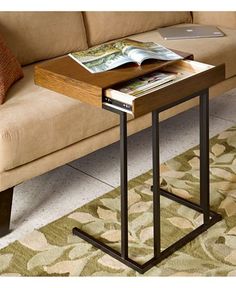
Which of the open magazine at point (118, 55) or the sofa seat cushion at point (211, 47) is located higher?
the open magazine at point (118, 55)

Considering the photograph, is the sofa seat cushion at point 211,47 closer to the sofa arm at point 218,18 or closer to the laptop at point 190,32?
the laptop at point 190,32

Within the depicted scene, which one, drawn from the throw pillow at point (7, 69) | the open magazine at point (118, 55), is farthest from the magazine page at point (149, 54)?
the throw pillow at point (7, 69)

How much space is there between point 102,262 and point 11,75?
0.82 metres

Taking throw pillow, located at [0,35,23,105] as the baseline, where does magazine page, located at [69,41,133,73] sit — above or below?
above

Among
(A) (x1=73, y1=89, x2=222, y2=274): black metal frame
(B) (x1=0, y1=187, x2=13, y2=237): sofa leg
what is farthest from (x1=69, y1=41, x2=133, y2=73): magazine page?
(B) (x1=0, y1=187, x2=13, y2=237): sofa leg

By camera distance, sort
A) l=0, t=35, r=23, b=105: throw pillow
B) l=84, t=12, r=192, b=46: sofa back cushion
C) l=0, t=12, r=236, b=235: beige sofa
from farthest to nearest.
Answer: l=84, t=12, r=192, b=46: sofa back cushion
l=0, t=35, r=23, b=105: throw pillow
l=0, t=12, r=236, b=235: beige sofa

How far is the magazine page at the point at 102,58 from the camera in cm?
194

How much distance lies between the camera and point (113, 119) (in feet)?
8.00

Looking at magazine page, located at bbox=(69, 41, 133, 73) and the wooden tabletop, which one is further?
magazine page, located at bbox=(69, 41, 133, 73)

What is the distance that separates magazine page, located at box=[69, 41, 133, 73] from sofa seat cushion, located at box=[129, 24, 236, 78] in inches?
31.5

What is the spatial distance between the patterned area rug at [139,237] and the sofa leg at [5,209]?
88 millimetres

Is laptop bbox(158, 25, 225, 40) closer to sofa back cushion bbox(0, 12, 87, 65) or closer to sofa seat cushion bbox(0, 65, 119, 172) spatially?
sofa back cushion bbox(0, 12, 87, 65)

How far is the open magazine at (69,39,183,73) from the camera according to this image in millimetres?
1948
